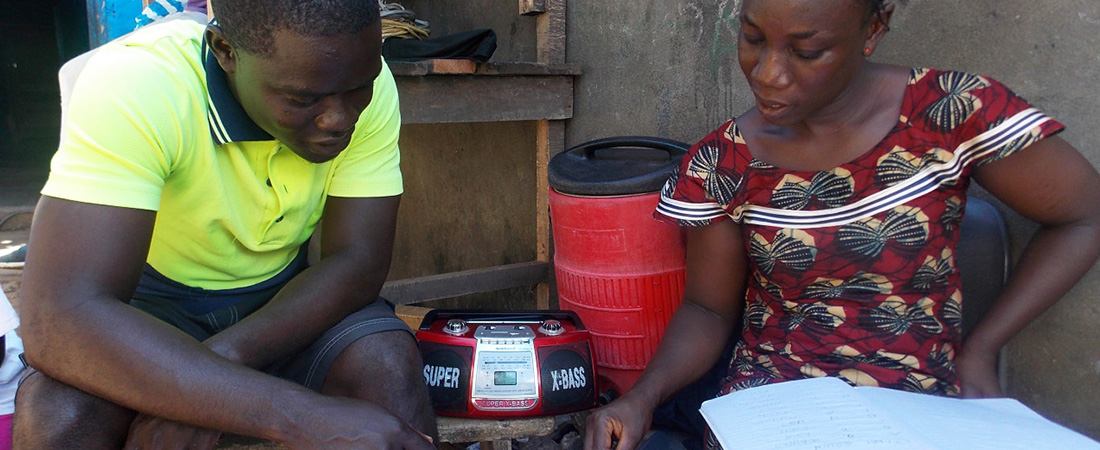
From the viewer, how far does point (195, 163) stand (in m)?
1.43

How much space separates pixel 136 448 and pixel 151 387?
143mm

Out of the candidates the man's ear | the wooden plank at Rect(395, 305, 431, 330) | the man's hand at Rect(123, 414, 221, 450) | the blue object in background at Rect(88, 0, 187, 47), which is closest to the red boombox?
the man's hand at Rect(123, 414, 221, 450)

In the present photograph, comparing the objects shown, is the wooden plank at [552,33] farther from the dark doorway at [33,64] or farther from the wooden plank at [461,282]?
the dark doorway at [33,64]

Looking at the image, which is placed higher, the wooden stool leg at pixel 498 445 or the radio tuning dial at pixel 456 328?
the radio tuning dial at pixel 456 328

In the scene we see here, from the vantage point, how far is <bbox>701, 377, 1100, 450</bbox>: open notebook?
1018 mm

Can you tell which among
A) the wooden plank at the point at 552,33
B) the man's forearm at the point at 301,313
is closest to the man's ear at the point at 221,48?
the man's forearm at the point at 301,313

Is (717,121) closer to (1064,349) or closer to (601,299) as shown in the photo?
(601,299)

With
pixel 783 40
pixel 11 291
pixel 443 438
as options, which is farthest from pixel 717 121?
pixel 11 291

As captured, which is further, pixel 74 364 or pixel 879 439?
pixel 74 364

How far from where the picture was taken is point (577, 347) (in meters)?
1.77

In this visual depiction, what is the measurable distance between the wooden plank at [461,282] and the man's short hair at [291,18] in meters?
1.70

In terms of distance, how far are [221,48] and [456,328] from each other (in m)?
0.77

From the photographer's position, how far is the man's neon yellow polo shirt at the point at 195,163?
1267 millimetres

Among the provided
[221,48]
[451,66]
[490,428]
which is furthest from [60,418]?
[451,66]
